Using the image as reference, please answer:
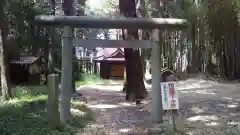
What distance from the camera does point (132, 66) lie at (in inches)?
467

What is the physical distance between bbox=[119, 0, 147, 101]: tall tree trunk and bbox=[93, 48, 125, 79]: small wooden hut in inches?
632

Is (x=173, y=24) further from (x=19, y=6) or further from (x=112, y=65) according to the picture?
(x=112, y=65)

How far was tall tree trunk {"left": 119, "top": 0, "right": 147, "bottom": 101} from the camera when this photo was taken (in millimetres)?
11914

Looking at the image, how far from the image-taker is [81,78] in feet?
88.1

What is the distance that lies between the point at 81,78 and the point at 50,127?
2068cm

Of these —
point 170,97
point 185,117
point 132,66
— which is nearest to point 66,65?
point 170,97

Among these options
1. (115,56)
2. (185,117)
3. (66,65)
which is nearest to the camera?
(66,65)

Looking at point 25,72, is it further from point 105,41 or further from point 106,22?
point 106,22

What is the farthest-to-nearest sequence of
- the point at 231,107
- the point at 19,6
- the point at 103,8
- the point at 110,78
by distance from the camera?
the point at 103,8 → the point at 110,78 → the point at 19,6 → the point at 231,107

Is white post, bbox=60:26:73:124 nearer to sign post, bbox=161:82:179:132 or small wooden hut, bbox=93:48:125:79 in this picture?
sign post, bbox=161:82:179:132

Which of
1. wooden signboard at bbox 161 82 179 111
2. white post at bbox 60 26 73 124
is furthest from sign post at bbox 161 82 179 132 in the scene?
white post at bbox 60 26 73 124

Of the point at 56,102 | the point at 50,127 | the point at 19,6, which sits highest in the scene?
the point at 19,6

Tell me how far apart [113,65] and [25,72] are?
11579 mm

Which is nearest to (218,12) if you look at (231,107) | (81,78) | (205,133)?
(231,107)
